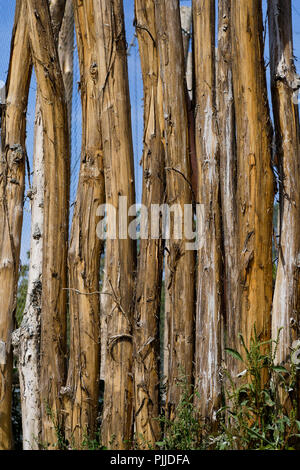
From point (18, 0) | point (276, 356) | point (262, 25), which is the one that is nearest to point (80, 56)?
point (18, 0)

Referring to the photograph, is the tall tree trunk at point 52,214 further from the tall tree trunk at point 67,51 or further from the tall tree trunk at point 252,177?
the tall tree trunk at point 67,51

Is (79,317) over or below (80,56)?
below

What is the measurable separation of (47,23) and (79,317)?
1800mm

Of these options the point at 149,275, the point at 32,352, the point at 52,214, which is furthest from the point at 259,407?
the point at 52,214

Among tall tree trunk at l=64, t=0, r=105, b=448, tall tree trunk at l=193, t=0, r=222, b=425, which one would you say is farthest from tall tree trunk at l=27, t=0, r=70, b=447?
tall tree trunk at l=193, t=0, r=222, b=425

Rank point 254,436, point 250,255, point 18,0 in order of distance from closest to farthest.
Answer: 1. point 254,436
2. point 250,255
3. point 18,0

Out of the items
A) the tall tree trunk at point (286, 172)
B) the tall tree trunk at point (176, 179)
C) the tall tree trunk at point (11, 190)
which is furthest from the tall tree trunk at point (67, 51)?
the tall tree trunk at point (286, 172)

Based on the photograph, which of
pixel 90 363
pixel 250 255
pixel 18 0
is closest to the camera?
pixel 250 255

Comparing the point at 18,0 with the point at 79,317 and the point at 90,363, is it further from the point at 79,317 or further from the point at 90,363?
the point at 90,363

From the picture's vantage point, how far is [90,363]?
3.52 m

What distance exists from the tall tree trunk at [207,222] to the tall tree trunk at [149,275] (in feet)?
0.74

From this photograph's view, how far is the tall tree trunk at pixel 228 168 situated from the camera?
3.32 m

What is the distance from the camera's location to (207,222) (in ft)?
11.2

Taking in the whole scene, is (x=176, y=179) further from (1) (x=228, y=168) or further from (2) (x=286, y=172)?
(2) (x=286, y=172)
